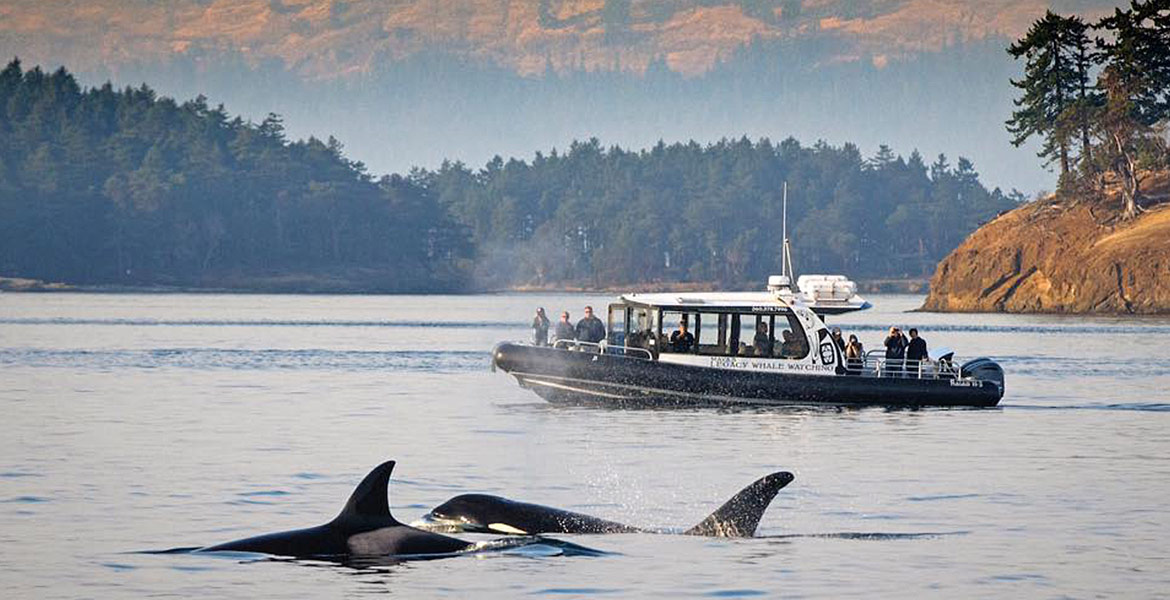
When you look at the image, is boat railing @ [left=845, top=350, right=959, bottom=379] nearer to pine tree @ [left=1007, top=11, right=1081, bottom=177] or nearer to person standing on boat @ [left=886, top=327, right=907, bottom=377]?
person standing on boat @ [left=886, top=327, right=907, bottom=377]

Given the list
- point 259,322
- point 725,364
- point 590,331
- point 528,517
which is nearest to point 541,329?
point 590,331

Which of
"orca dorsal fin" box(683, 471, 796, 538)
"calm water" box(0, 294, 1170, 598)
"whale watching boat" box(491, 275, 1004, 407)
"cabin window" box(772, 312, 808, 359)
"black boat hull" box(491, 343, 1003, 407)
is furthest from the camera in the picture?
"cabin window" box(772, 312, 808, 359)

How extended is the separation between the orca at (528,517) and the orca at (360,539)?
3.11 ft

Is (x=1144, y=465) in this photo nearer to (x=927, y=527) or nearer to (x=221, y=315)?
(x=927, y=527)

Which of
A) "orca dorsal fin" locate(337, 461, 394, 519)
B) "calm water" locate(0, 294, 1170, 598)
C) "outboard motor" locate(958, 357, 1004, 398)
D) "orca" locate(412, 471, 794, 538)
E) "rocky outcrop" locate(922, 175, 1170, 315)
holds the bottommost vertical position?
"calm water" locate(0, 294, 1170, 598)

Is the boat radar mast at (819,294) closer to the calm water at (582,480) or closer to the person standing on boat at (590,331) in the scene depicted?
the calm water at (582,480)

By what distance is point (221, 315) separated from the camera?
149500 millimetres

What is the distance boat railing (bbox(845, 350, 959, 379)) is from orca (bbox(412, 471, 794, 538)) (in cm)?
2536

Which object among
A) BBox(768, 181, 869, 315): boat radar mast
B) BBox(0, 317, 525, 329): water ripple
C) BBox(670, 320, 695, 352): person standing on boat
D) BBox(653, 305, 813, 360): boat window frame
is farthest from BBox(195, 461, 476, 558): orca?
BBox(0, 317, 525, 329): water ripple

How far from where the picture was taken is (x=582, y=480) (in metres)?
33.0

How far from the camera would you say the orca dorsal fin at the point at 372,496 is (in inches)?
Result: 853

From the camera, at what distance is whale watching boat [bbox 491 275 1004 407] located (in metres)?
48.6

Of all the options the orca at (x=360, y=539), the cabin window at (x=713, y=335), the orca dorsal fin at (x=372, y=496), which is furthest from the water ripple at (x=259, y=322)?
the orca dorsal fin at (x=372, y=496)

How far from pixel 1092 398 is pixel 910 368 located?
796 cm
